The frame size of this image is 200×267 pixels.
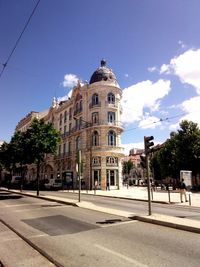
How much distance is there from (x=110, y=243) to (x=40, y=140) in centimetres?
1928

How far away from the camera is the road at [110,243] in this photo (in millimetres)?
5785

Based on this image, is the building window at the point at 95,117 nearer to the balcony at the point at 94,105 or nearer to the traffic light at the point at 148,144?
the balcony at the point at 94,105

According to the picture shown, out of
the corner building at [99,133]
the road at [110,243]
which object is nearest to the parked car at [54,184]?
the corner building at [99,133]

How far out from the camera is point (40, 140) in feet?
83.9

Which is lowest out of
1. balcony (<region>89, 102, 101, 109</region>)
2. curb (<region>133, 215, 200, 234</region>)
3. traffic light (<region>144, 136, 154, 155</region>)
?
curb (<region>133, 215, 200, 234</region>)

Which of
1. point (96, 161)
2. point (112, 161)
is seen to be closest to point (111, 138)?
point (112, 161)

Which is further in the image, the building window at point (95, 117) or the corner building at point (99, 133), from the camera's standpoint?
the building window at point (95, 117)

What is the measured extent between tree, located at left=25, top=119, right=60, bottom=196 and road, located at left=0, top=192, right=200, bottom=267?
1490 centimetres

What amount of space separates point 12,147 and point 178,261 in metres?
36.1

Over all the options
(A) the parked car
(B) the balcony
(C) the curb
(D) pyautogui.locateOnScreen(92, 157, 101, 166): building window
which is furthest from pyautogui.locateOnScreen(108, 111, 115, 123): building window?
(C) the curb

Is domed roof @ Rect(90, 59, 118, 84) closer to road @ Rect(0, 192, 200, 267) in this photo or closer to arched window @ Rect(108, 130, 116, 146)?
arched window @ Rect(108, 130, 116, 146)

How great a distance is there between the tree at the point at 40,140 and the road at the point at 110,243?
14898 millimetres

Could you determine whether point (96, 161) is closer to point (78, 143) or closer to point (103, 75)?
point (78, 143)

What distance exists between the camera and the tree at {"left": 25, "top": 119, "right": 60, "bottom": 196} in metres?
25.4
